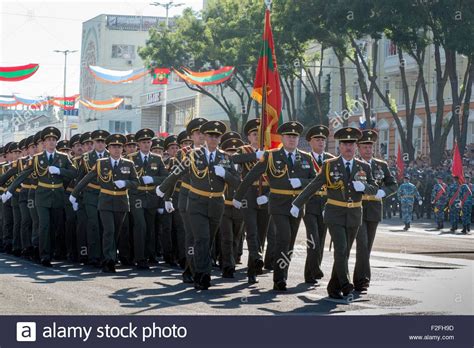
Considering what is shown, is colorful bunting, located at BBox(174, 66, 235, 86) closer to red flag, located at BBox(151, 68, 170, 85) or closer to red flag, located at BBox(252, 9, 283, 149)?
red flag, located at BBox(151, 68, 170, 85)

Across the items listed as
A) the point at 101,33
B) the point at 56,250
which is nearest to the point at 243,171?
the point at 56,250

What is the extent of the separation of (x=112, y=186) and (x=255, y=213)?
233 cm

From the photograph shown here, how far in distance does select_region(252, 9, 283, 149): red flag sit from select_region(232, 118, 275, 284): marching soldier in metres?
0.35

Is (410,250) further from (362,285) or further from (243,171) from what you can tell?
(362,285)

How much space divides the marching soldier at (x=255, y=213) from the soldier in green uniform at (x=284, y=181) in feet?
0.71

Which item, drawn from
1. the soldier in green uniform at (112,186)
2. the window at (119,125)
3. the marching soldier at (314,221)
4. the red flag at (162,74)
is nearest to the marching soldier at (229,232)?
the marching soldier at (314,221)

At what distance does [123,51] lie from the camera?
410 ft

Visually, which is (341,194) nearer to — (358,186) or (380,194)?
(358,186)

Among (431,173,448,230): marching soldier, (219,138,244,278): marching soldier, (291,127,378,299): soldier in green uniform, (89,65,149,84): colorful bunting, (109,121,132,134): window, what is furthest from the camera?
(109,121,132,134): window

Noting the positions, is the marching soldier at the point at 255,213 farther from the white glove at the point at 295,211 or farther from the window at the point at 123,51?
the window at the point at 123,51

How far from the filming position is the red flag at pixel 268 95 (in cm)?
1595

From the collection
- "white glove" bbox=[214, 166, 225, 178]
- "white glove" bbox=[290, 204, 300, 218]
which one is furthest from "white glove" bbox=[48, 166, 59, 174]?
"white glove" bbox=[290, 204, 300, 218]

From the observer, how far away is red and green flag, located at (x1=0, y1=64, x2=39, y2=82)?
145ft

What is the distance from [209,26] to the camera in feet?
182
